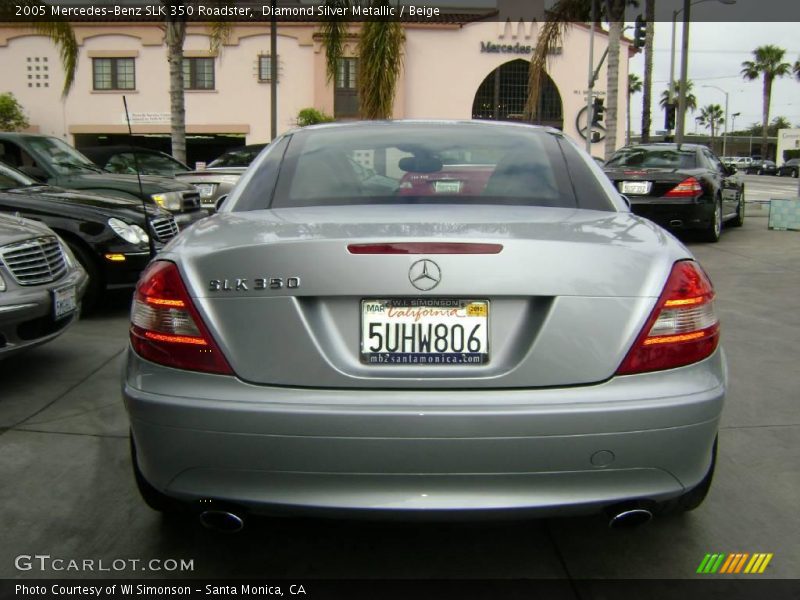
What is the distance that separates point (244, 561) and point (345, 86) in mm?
32193

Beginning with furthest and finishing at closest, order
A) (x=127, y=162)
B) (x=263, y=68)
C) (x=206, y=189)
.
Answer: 1. (x=263, y=68)
2. (x=127, y=162)
3. (x=206, y=189)

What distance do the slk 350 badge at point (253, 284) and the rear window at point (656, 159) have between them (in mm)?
11083

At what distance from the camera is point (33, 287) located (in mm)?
4887

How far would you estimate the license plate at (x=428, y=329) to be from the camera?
2.35 meters

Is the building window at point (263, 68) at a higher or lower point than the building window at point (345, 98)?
higher

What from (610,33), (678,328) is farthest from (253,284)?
(610,33)

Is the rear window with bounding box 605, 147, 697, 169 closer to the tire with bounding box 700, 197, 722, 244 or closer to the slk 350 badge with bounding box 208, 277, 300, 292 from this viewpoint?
the tire with bounding box 700, 197, 722, 244

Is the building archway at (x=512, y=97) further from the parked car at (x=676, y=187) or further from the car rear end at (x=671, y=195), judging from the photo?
the car rear end at (x=671, y=195)

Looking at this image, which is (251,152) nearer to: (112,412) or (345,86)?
(112,412)

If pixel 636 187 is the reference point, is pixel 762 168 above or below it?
below

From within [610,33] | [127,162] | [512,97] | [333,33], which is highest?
[610,33]

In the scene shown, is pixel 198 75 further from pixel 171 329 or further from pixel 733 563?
pixel 733 563

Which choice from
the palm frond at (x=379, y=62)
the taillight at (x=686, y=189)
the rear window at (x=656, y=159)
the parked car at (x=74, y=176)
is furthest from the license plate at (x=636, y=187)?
the palm frond at (x=379, y=62)

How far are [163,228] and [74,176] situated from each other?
207cm
